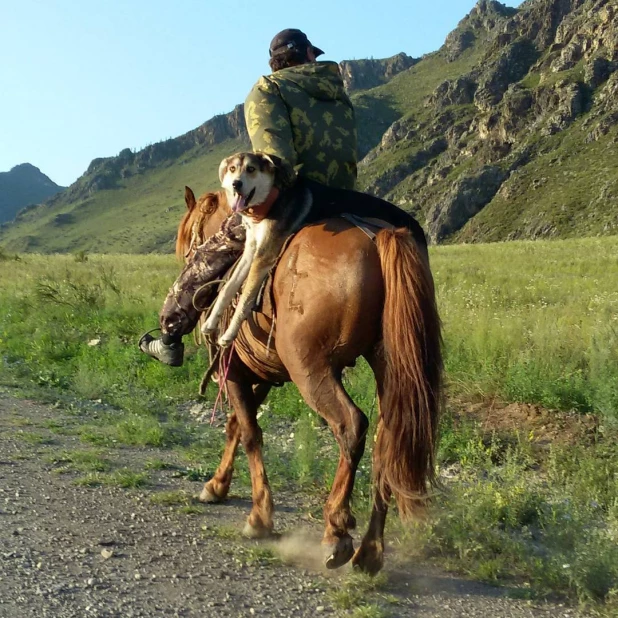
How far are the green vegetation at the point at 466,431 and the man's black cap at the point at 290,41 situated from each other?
2.91m

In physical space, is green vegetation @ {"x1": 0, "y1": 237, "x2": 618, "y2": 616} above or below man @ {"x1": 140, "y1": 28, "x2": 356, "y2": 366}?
below

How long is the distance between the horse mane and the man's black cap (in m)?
1.11

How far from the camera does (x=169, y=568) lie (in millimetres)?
3977

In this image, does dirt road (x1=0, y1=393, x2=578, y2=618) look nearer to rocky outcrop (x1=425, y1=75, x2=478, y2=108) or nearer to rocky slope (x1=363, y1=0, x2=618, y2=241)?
rocky slope (x1=363, y1=0, x2=618, y2=241)

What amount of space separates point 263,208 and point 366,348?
3.56 ft

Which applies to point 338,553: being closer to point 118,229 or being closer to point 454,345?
point 454,345

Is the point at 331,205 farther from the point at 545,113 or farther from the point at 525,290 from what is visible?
the point at 545,113

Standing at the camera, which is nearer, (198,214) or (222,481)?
(222,481)

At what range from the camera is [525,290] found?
554 inches

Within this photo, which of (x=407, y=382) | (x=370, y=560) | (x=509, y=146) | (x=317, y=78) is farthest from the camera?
(x=509, y=146)

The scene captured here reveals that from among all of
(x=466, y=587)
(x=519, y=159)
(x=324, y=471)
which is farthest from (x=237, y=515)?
(x=519, y=159)

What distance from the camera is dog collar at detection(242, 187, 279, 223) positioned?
14.2 feet

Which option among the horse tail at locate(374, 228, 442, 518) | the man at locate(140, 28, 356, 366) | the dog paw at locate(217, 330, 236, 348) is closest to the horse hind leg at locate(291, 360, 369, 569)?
the horse tail at locate(374, 228, 442, 518)

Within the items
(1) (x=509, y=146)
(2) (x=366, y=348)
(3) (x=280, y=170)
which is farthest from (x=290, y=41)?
(1) (x=509, y=146)
